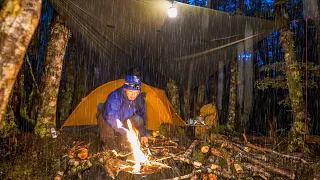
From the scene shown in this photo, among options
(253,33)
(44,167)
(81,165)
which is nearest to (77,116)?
(44,167)

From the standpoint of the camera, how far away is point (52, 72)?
187 inches

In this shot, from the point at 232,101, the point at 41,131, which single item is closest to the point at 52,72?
the point at 41,131

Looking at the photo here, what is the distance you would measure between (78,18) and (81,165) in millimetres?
2318

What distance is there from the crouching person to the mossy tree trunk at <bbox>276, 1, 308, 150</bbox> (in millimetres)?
3090

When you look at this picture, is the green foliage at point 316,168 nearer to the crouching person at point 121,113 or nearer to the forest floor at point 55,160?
the forest floor at point 55,160

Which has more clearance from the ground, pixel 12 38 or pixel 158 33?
pixel 158 33

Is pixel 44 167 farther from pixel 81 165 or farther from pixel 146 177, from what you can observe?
pixel 146 177

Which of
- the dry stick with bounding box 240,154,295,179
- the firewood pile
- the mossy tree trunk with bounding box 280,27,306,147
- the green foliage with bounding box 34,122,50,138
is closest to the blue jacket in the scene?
the firewood pile

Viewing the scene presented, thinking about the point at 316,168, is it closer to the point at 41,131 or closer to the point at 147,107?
the point at 147,107

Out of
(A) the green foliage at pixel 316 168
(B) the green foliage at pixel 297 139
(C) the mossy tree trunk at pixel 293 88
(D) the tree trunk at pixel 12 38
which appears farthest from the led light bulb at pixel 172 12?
(B) the green foliage at pixel 297 139

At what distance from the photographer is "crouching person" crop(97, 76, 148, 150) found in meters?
4.07

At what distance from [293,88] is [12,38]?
A: 5190 mm

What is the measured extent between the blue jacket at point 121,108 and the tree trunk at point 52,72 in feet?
3.73

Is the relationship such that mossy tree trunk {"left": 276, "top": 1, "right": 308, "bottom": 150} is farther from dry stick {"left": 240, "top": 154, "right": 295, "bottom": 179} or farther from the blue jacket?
the blue jacket
